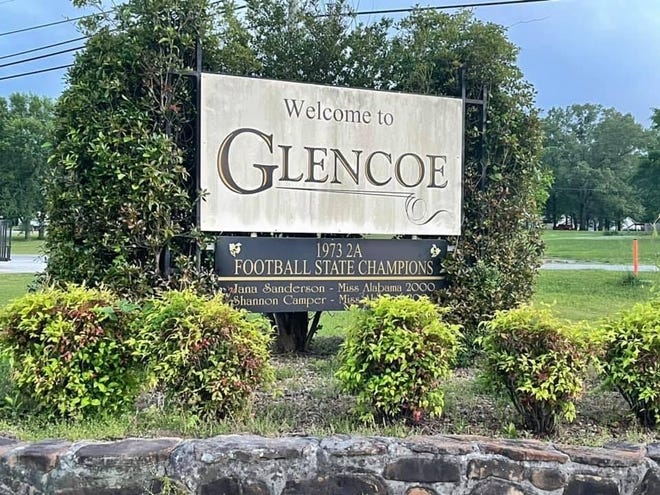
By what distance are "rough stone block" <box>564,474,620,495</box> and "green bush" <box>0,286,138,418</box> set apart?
2399 millimetres

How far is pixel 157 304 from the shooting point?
3.90 m

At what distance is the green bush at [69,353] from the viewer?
3672mm

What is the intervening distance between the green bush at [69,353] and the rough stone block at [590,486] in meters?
2.40

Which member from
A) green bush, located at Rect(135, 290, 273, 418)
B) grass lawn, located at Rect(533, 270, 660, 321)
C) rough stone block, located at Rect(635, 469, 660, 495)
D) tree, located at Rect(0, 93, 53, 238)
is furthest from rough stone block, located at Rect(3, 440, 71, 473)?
tree, located at Rect(0, 93, 53, 238)

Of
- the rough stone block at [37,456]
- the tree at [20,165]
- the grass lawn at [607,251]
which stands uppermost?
the tree at [20,165]

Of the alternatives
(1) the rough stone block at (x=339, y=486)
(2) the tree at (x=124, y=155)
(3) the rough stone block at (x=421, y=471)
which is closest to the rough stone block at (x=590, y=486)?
(3) the rough stone block at (x=421, y=471)

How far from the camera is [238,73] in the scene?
5746mm

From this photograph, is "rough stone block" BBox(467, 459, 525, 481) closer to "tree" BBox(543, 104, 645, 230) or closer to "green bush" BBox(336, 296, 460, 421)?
"green bush" BBox(336, 296, 460, 421)

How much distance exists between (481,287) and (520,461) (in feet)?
8.99

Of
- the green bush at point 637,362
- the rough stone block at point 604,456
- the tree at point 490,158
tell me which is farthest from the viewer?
the tree at point 490,158

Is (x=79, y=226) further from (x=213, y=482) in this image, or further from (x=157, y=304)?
(x=213, y=482)

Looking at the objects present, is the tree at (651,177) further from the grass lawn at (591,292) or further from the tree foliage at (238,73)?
the tree foliage at (238,73)

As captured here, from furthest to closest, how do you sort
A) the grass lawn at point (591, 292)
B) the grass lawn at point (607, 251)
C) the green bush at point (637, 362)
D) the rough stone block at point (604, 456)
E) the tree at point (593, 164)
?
the tree at point (593, 164)
the grass lawn at point (607, 251)
the grass lawn at point (591, 292)
the green bush at point (637, 362)
the rough stone block at point (604, 456)

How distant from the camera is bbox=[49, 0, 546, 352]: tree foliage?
4.95 metres
